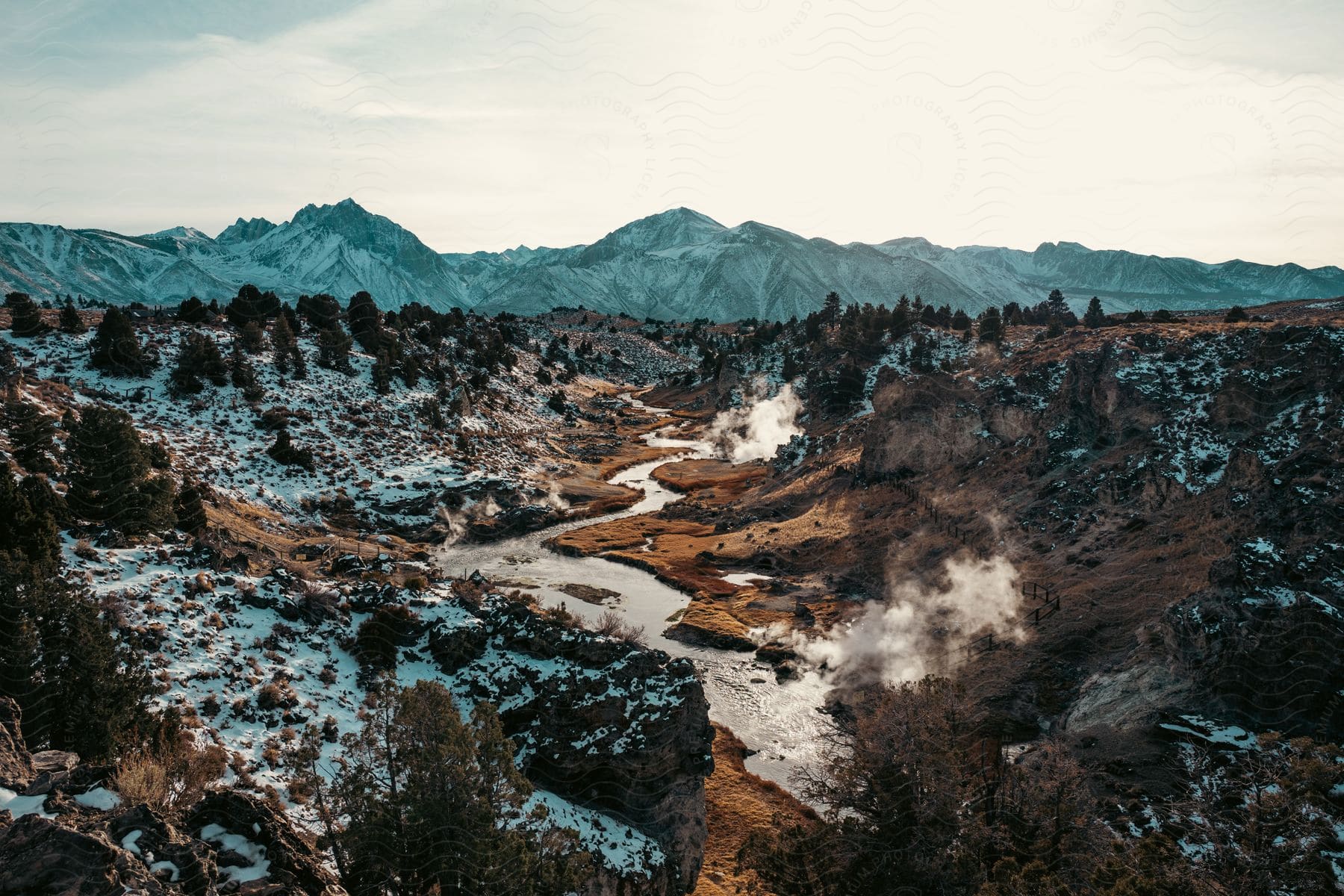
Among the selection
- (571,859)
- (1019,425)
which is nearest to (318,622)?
(571,859)

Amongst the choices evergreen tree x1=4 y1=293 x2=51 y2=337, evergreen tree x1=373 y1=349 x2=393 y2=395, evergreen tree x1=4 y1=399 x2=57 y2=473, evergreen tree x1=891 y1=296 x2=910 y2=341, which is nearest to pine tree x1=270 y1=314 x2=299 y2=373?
evergreen tree x1=373 y1=349 x2=393 y2=395

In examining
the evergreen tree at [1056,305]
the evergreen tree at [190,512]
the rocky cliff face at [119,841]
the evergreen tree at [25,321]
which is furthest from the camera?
the evergreen tree at [1056,305]

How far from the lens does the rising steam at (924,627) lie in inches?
1954

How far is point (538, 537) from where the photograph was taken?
84812 mm

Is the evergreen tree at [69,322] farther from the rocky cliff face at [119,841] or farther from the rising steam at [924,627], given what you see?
the rising steam at [924,627]

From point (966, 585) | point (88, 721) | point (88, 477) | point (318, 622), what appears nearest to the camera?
point (88, 721)

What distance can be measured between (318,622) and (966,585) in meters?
48.9

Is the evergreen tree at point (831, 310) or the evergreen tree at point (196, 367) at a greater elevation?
the evergreen tree at point (831, 310)

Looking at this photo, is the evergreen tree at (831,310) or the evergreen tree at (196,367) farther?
the evergreen tree at (831,310)

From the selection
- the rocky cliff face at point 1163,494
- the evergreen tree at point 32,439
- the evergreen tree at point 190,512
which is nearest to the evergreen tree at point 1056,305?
the rocky cliff face at point 1163,494

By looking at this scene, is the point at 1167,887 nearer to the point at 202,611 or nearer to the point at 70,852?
the point at 70,852

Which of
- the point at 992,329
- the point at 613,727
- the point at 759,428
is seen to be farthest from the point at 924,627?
the point at 759,428

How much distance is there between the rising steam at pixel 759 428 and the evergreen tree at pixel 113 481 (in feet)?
302

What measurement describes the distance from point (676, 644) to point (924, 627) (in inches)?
794
